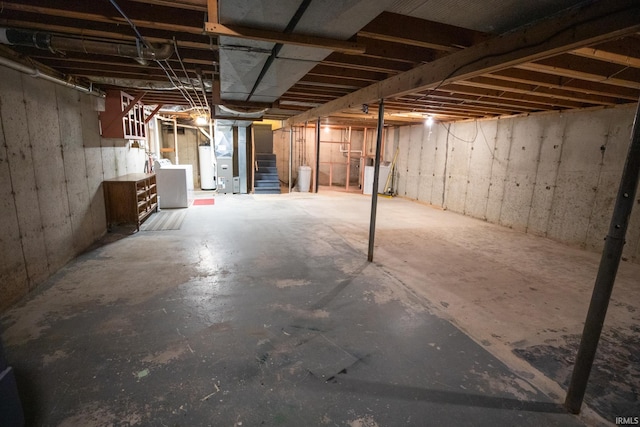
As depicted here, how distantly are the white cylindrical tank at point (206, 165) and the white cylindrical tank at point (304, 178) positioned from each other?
8.81ft

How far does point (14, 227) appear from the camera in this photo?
2.79 metres

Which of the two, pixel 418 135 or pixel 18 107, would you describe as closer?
pixel 18 107

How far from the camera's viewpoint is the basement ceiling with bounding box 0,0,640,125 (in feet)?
5.85

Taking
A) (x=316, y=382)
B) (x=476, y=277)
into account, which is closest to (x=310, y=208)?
(x=476, y=277)

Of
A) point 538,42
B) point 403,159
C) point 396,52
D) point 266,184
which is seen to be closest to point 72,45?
point 396,52

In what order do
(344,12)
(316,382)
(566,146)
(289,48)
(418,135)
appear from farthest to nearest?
(418,135) < (566,146) < (289,48) < (316,382) < (344,12)

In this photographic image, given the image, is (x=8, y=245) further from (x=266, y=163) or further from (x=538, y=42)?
(x=266, y=163)

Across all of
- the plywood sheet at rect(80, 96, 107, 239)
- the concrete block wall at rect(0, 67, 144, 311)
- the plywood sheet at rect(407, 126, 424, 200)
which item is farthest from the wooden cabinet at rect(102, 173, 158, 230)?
the plywood sheet at rect(407, 126, 424, 200)

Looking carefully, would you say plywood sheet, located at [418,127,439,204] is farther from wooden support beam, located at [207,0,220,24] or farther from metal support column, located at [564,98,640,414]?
wooden support beam, located at [207,0,220,24]

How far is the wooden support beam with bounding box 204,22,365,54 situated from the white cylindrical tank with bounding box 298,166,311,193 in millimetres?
8042

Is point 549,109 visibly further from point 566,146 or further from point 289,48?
point 289,48

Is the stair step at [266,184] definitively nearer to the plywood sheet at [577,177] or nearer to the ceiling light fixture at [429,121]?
the ceiling light fixture at [429,121]

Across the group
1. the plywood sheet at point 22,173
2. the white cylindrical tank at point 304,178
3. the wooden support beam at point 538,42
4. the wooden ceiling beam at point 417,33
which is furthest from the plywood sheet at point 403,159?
the plywood sheet at point 22,173

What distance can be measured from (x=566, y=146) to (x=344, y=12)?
5.24 metres
